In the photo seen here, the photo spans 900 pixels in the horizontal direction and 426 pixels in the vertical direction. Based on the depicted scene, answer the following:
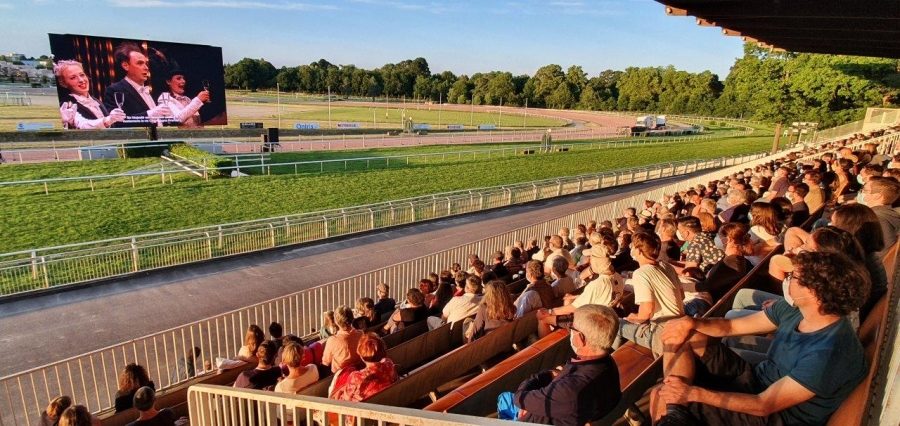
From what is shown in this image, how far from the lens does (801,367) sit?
7.58 ft

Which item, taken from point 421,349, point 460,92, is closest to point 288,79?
point 460,92

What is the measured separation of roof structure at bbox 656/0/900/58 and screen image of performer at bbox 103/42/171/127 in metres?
26.1

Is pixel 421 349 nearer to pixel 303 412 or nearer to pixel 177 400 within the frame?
pixel 303 412

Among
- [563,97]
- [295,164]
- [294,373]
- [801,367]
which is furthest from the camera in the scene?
[563,97]

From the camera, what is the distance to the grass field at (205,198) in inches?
647

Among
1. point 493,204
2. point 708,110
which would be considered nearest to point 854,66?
point 493,204

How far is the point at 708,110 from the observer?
92.0 meters

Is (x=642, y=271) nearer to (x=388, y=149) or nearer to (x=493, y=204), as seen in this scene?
(x=493, y=204)

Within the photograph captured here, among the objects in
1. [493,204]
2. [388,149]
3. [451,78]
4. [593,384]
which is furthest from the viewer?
[451,78]

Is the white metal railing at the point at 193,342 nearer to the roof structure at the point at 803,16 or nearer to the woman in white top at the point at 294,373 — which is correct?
the woman in white top at the point at 294,373

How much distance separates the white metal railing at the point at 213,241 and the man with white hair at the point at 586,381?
40.0ft

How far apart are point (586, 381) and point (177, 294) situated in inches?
429

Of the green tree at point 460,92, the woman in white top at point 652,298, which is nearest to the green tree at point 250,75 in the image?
the green tree at point 460,92

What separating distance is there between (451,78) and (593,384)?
139 m
